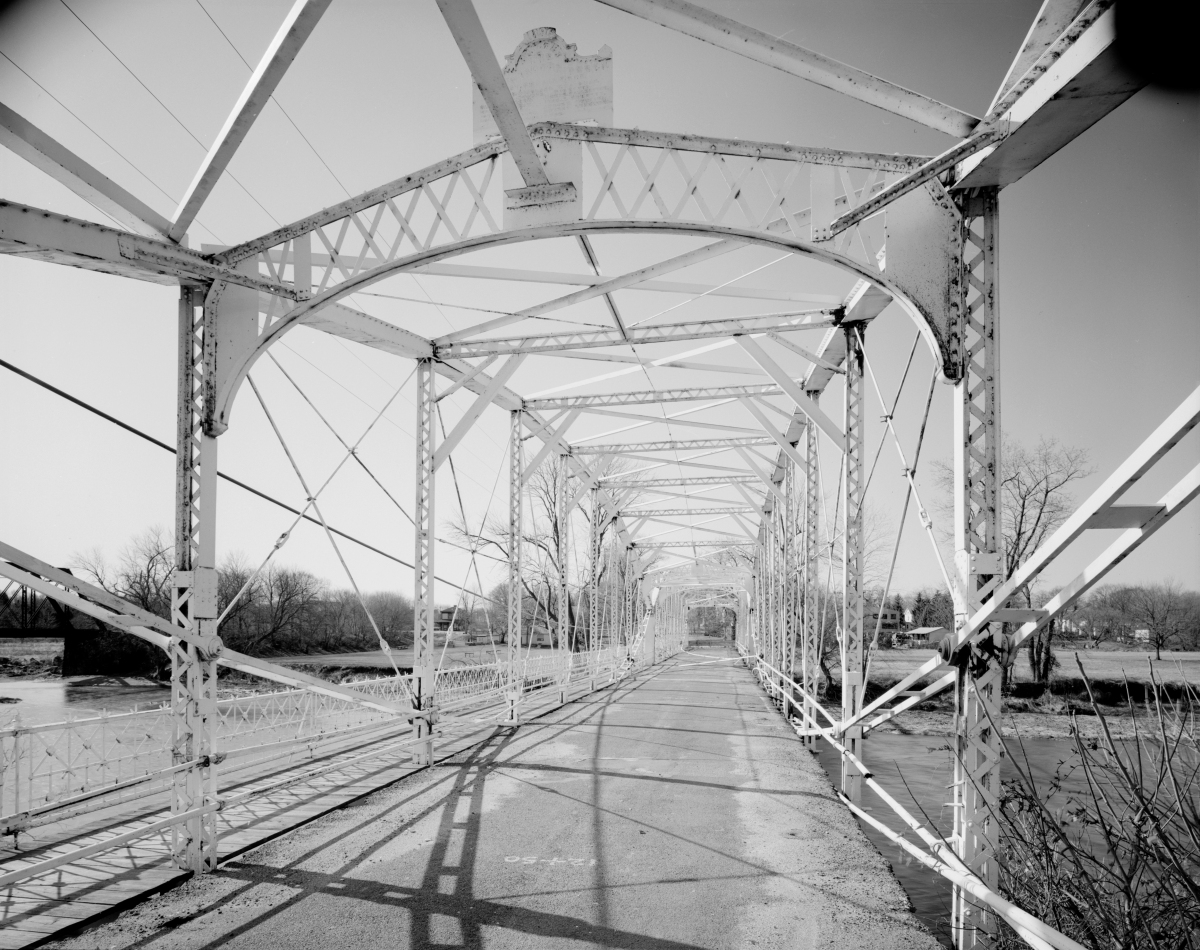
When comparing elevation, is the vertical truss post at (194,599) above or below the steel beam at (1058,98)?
below

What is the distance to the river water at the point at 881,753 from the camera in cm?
909

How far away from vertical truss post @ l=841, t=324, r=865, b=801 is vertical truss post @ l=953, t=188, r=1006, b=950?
11.8 ft

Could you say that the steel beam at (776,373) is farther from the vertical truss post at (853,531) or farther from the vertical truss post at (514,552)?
the vertical truss post at (514,552)

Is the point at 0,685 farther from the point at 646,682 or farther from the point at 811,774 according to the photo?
the point at 646,682

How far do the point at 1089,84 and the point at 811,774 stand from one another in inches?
278

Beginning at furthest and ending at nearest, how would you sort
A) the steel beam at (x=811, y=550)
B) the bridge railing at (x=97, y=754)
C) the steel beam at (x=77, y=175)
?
the steel beam at (x=811, y=550)
the bridge railing at (x=97, y=754)
the steel beam at (x=77, y=175)

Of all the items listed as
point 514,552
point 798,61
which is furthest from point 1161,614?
point 514,552

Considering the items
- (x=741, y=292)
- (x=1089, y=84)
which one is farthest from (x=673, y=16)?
(x=741, y=292)

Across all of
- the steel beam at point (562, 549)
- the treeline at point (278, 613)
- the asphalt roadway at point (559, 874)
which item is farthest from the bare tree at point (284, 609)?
the asphalt roadway at point (559, 874)

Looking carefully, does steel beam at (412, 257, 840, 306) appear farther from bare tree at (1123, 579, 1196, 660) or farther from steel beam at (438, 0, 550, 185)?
bare tree at (1123, 579, 1196, 660)

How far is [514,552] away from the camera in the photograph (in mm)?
12953

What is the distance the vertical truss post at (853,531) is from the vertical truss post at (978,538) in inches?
142

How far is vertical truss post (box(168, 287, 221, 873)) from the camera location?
5422 millimetres

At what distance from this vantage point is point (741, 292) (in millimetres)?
7902
